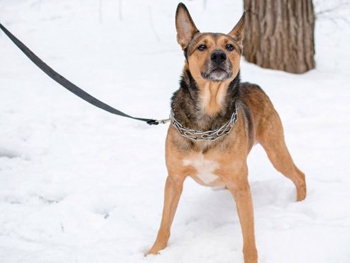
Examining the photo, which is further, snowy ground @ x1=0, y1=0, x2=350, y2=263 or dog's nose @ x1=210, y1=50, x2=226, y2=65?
snowy ground @ x1=0, y1=0, x2=350, y2=263

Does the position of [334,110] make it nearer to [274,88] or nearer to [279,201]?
[274,88]

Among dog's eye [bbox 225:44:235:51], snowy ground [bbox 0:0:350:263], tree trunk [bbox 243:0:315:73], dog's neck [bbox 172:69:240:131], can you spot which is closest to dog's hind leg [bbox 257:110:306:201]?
snowy ground [bbox 0:0:350:263]

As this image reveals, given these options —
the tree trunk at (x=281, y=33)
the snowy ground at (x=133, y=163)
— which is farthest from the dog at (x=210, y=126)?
the tree trunk at (x=281, y=33)

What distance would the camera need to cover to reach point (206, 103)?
354 cm

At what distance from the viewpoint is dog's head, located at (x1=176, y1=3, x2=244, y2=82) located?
336 cm

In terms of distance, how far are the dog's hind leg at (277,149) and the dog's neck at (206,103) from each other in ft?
2.69

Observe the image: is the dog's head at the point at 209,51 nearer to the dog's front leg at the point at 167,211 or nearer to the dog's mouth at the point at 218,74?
the dog's mouth at the point at 218,74

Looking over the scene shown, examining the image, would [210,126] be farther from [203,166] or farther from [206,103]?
[203,166]

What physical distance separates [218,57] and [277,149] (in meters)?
1.38

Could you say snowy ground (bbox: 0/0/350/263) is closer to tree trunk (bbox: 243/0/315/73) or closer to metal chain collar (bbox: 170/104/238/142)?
tree trunk (bbox: 243/0/315/73)

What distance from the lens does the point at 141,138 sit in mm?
5781

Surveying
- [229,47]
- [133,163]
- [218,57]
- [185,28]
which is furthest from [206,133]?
[133,163]

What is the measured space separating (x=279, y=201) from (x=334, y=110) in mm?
2243

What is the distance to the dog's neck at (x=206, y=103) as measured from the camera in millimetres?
3547
